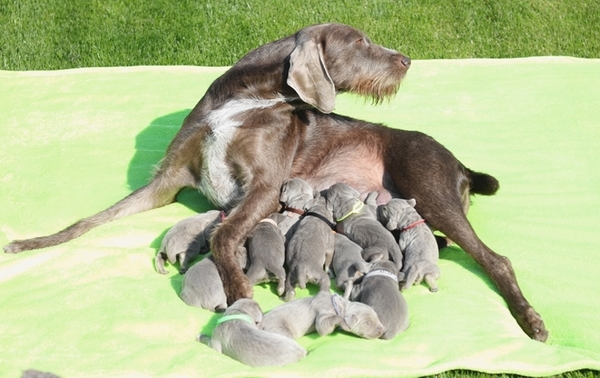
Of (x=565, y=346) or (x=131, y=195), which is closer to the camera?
(x=565, y=346)

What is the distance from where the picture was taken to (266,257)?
14.4 feet

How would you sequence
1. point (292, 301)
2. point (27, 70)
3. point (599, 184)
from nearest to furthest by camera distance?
point (292, 301) → point (599, 184) → point (27, 70)

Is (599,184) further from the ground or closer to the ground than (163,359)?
further from the ground

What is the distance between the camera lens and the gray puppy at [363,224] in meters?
4.49

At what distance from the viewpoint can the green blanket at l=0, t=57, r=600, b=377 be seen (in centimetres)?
375

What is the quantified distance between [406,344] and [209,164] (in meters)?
1.89

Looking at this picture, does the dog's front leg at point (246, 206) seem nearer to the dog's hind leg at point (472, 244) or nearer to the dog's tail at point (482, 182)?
the dog's hind leg at point (472, 244)

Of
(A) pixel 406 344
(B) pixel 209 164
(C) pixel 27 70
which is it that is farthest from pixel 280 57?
(C) pixel 27 70

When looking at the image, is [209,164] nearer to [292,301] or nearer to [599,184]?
[292,301]

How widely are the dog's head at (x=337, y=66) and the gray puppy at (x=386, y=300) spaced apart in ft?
4.46

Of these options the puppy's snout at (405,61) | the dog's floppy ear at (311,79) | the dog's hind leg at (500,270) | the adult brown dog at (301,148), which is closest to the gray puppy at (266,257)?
the adult brown dog at (301,148)

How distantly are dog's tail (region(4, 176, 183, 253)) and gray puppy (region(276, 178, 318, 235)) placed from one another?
78 centimetres

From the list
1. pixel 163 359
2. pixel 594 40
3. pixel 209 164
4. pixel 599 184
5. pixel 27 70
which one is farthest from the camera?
pixel 594 40

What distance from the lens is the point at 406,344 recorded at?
383 cm
